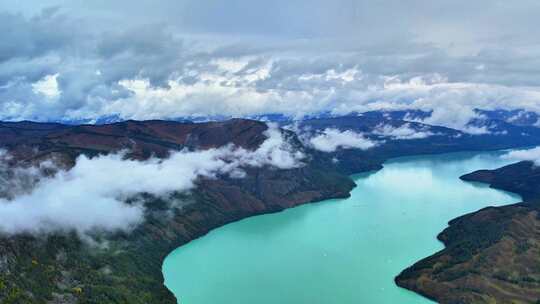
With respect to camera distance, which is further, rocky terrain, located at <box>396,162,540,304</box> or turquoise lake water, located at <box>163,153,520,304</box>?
rocky terrain, located at <box>396,162,540,304</box>

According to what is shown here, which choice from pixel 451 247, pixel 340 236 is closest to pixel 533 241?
pixel 451 247

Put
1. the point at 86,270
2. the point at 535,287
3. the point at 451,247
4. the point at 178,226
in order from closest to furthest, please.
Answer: the point at 535,287
the point at 86,270
the point at 451,247
the point at 178,226

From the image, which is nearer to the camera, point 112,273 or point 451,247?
point 112,273

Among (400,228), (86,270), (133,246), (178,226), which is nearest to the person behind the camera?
(86,270)

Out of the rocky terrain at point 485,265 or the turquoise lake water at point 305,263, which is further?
the rocky terrain at point 485,265

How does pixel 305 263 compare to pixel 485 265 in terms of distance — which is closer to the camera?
pixel 485 265

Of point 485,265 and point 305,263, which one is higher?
point 485,265

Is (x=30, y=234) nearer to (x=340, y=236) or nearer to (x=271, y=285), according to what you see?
(x=271, y=285)

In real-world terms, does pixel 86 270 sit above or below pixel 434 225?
above
